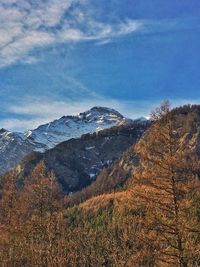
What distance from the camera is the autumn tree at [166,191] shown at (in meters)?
22.5

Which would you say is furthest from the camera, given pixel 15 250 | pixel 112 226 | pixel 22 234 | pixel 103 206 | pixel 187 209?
pixel 103 206

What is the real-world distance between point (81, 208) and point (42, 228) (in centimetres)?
15883

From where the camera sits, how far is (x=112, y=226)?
13025 cm

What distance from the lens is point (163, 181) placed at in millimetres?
23531

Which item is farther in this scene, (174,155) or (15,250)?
(15,250)

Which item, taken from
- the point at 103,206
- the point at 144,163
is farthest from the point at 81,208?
the point at 144,163

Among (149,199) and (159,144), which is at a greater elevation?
(159,144)

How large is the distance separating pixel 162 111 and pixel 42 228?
17.8 m

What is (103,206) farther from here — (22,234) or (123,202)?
(123,202)

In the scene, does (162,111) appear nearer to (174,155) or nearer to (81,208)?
(174,155)

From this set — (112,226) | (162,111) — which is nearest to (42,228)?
(162,111)

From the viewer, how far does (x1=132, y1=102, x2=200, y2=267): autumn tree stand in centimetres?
2255

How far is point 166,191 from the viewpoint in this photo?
77.0 ft

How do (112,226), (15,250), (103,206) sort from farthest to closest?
(103,206) < (112,226) < (15,250)
